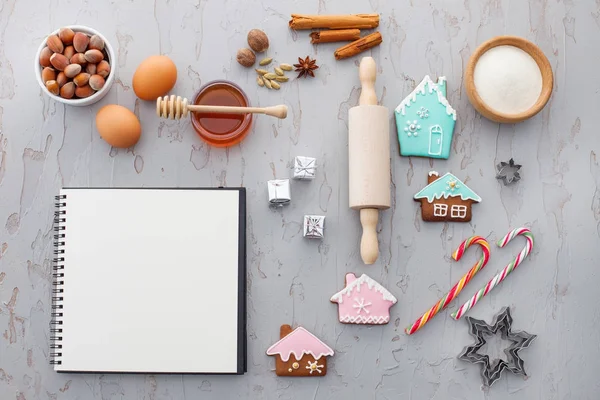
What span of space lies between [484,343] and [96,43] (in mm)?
803

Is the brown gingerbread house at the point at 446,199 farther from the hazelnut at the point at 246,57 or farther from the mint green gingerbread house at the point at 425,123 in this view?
the hazelnut at the point at 246,57

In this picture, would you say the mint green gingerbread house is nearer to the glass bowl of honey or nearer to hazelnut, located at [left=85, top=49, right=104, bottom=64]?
the glass bowl of honey

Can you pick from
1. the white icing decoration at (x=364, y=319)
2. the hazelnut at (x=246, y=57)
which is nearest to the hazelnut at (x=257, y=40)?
the hazelnut at (x=246, y=57)

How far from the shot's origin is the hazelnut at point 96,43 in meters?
0.99

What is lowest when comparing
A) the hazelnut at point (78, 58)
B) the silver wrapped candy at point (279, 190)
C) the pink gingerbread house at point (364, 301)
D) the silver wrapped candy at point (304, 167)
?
the pink gingerbread house at point (364, 301)

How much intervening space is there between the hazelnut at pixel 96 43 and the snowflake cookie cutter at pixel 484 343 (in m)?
0.75

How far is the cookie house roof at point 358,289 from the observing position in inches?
40.5

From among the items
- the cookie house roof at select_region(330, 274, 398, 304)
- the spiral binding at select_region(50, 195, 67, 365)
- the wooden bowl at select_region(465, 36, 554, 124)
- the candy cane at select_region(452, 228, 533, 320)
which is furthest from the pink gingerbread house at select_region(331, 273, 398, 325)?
the spiral binding at select_region(50, 195, 67, 365)

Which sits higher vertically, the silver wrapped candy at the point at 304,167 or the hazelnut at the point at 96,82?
the hazelnut at the point at 96,82

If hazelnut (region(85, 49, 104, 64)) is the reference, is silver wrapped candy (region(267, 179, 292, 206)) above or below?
below

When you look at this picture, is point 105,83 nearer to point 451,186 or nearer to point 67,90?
point 67,90

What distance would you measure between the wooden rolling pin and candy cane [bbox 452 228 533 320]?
177 millimetres

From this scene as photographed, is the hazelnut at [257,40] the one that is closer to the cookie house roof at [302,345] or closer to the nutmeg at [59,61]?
the nutmeg at [59,61]

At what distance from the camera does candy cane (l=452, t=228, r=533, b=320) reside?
104cm
